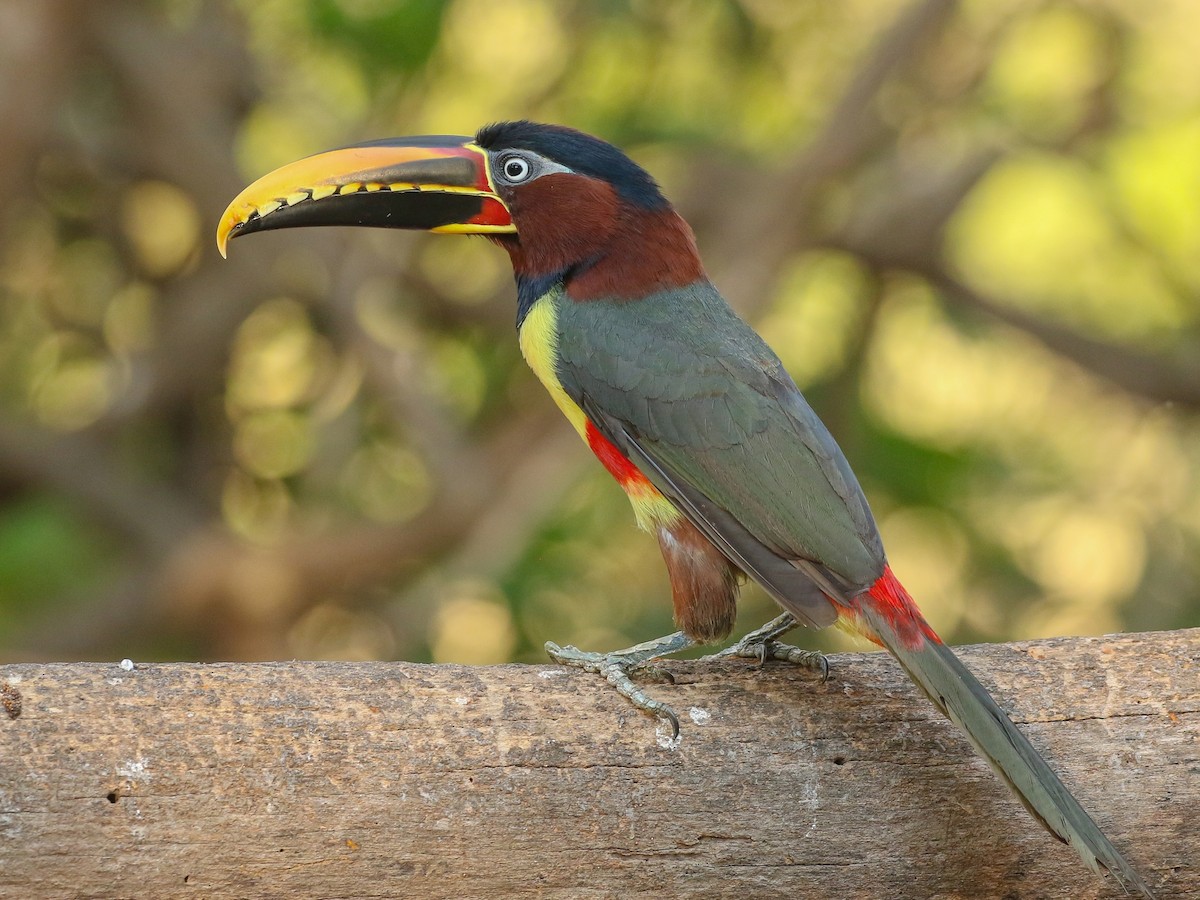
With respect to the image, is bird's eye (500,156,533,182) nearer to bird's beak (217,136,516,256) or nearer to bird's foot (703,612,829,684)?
bird's beak (217,136,516,256)

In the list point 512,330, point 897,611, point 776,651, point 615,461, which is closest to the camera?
point 897,611

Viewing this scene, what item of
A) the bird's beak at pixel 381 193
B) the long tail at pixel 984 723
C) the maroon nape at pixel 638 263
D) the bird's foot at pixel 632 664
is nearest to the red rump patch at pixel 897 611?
the long tail at pixel 984 723

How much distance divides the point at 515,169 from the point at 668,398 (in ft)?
2.29

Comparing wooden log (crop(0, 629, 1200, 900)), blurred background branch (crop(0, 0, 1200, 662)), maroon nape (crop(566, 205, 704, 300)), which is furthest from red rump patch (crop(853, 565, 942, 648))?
blurred background branch (crop(0, 0, 1200, 662))

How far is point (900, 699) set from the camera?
9.17ft

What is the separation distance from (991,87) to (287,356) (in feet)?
11.3

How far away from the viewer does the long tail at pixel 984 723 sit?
7.89ft

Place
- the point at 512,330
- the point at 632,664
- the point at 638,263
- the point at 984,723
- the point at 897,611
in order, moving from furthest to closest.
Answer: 1. the point at 512,330
2. the point at 638,263
3. the point at 632,664
4. the point at 897,611
5. the point at 984,723

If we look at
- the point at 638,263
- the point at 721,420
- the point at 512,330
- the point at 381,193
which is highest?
the point at 512,330

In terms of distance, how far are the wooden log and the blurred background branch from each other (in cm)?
283

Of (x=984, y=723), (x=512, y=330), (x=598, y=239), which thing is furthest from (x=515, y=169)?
(x=512, y=330)

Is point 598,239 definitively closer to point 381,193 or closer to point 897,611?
point 381,193

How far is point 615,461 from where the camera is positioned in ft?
10.2

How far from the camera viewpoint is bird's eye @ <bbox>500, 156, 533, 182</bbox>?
10.8ft
